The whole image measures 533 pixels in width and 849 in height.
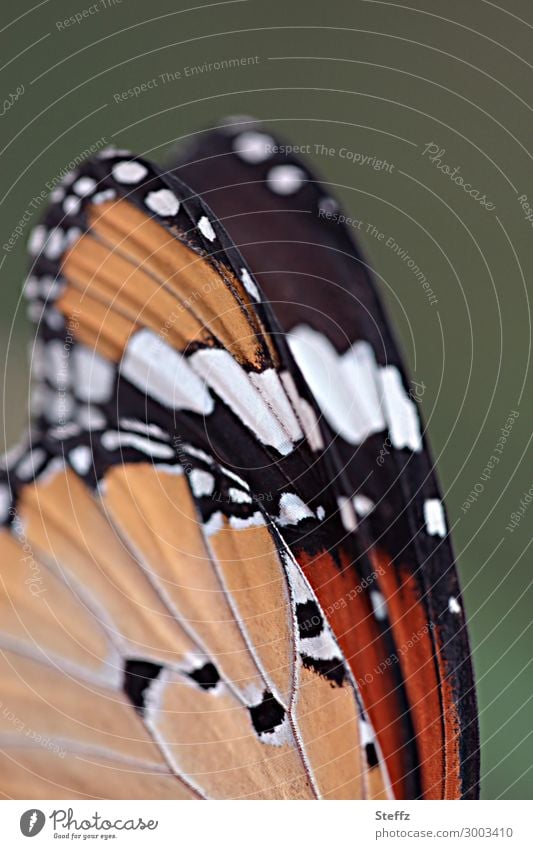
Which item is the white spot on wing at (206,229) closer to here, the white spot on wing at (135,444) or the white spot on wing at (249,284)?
the white spot on wing at (249,284)

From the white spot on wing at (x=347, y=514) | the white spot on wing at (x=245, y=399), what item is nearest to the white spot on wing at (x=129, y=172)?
the white spot on wing at (x=245, y=399)

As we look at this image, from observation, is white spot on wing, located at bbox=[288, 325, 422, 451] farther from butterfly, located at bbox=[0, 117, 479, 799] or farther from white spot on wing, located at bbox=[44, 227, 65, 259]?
white spot on wing, located at bbox=[44, 227, 65, 259]

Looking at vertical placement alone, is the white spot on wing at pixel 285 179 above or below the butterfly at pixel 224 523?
above

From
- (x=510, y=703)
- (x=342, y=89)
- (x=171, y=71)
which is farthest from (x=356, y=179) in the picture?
(x=510, y=703)

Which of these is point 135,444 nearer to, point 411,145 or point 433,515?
point 433,515

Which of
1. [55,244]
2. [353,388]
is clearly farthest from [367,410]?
[55,244]

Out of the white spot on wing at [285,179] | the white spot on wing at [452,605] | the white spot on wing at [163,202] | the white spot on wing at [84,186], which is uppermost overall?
the white spot on wing at [285,179]
